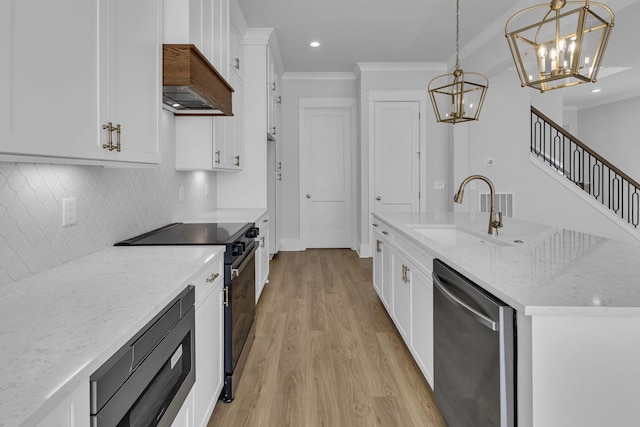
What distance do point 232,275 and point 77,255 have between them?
2.38 feet

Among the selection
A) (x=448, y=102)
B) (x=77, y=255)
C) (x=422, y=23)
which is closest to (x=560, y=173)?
(x=448, y=102)

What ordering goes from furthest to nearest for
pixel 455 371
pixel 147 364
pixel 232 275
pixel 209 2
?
pixel 209 2, pixel 232 275, pixel 455 371, pixel 147 364

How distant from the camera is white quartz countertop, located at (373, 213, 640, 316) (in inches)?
43.9

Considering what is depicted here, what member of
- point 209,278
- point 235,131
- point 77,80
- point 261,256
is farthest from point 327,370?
point 235,131

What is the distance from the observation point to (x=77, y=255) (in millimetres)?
A: 1745

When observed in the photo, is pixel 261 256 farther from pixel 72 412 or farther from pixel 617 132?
pixel 617 132

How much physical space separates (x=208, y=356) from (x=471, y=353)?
111 centimetres

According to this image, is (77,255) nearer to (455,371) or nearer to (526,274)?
(455,371)

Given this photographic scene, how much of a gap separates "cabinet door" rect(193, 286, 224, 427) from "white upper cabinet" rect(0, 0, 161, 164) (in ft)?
2.33

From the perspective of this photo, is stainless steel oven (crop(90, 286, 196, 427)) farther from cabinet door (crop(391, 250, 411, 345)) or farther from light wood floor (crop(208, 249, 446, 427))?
cabinet door (crop(391, 250, 411, 345))

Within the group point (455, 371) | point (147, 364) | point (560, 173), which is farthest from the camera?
point (560, 173)

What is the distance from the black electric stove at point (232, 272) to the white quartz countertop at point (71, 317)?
0.30 m

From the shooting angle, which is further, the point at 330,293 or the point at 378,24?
the point at 378,24

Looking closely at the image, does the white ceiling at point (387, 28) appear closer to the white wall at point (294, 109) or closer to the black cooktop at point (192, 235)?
the white wall at point (294, 109)
